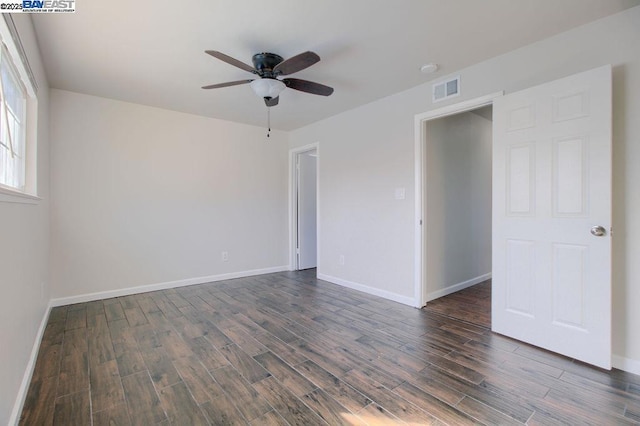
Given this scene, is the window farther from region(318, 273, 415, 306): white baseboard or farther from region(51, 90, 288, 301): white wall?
region(318, 273, 415, 306): white baseboard

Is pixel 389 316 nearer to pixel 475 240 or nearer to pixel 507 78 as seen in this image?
pixel 475 240

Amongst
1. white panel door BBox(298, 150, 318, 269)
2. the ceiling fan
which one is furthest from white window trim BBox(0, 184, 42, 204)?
white panel door BBox(298, 150, 318, 269)

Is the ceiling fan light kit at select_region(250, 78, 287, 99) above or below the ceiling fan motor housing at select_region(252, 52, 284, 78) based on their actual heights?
below

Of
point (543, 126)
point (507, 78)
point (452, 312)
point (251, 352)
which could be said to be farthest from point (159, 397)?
point (507, 78)

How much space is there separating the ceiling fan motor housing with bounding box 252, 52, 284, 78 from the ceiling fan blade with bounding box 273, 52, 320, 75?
19cm

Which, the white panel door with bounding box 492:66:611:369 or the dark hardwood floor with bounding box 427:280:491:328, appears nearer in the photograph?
the white panel door with bounding box 492:66:611:369

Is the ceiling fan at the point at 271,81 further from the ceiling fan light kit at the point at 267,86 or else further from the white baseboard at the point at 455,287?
the white baseboard at the point at 455,287

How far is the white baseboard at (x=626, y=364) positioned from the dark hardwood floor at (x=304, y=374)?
0.07m

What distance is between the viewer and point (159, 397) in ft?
5.72

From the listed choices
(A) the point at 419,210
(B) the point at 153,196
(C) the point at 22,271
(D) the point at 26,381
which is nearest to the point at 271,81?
(A) the point at 419,210

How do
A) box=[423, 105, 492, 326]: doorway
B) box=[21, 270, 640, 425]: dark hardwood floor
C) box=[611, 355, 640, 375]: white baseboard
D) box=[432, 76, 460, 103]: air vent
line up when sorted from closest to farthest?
box=[21, 270, 640, 425]: dark hardwood floor < box=[611, 355, 640, 375]: white baseboard < box=[432, 76, 460, 103]: air vent < box=[423, 105, 492, 326]: doorway

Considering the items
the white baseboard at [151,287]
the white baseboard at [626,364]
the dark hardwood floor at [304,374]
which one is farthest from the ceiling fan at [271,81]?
the white baseboard at [626,364]

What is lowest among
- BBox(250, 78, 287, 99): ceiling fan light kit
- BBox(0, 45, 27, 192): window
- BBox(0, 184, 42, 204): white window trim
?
BBox(0, 184, 42, 204): white window trim

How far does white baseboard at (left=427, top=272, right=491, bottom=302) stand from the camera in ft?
11.7
